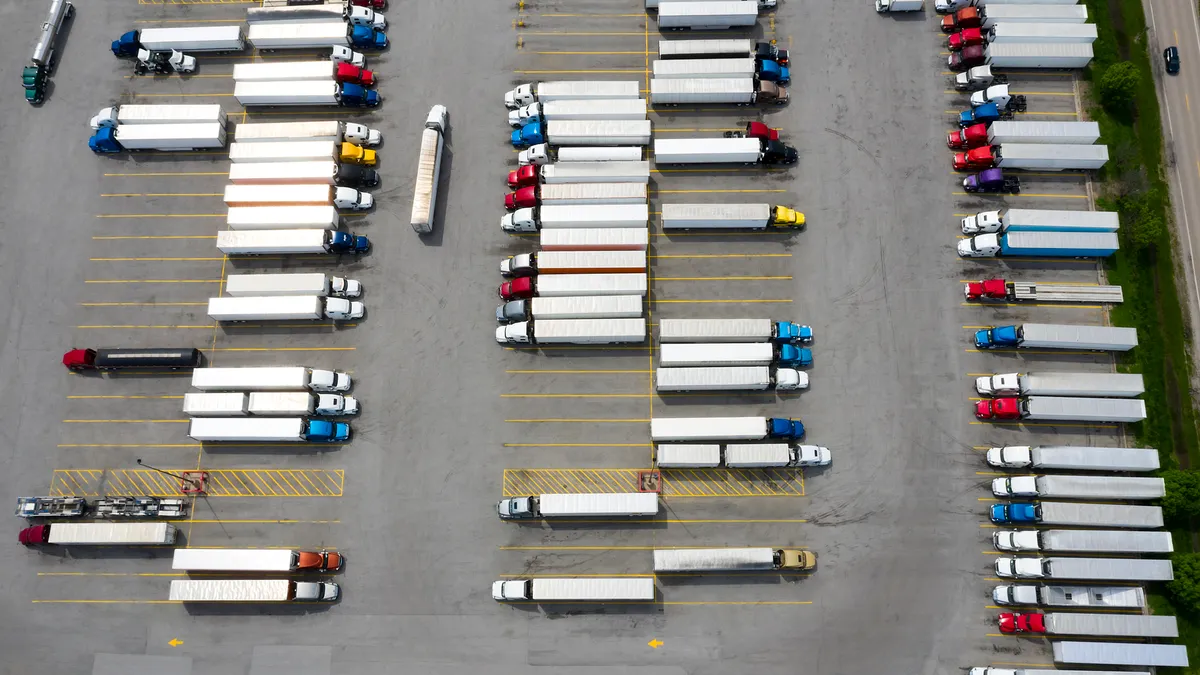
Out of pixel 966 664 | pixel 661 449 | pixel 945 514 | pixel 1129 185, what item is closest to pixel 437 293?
pixel 661 449

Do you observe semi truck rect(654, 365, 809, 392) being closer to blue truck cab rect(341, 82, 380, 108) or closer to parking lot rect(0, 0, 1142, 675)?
parking lot rect(0, 0, 1142, 675)

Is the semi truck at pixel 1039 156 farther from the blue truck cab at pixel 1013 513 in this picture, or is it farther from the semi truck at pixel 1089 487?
the blue truck cab at pixel 1013 513

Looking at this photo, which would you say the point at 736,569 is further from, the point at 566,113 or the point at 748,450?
the point at 566,113

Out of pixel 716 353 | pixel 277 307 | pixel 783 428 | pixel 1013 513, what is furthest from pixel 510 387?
pixel 1013 513

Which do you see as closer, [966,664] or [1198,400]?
[966,664]

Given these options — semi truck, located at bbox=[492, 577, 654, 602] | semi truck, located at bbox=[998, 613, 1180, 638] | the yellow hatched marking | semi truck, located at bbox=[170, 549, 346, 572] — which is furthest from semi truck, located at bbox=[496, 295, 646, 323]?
semi truck, located at bbox=[998, 613, 1180, 638]

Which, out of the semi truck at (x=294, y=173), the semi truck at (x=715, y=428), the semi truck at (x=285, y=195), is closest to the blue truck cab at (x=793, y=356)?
the semi truck at (x=715, y=428)

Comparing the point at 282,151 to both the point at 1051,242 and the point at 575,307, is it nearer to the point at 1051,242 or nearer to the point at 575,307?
the point at 575,307
